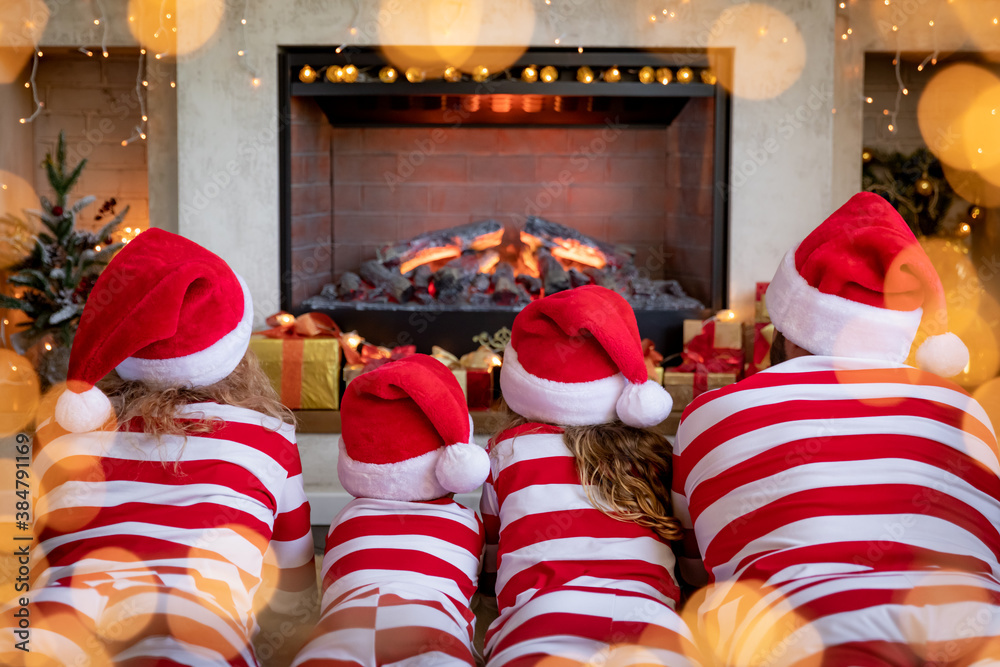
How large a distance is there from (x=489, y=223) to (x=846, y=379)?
232 centimetres

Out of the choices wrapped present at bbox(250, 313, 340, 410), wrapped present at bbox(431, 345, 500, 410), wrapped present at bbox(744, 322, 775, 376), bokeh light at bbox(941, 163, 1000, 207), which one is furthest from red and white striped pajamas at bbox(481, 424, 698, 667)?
bokeh light at bbox(941, 163, 1000, 207)

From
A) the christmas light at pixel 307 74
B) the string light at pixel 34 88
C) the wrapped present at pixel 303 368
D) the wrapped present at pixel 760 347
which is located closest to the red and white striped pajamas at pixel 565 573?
the wrapped present at pixel 303 368

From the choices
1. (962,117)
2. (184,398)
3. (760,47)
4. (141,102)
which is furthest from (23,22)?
(962,117)

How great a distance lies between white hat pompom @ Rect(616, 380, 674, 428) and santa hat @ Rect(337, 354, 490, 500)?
10.6 inches

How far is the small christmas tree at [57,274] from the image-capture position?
10.4 feet

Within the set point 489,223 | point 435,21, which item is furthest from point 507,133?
point 435,21

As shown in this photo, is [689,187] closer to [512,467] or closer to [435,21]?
[435,21]

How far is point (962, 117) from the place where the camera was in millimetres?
3824

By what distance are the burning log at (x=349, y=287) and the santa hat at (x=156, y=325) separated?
70.3 inches

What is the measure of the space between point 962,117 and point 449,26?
2.41 metres

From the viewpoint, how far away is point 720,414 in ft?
4.39

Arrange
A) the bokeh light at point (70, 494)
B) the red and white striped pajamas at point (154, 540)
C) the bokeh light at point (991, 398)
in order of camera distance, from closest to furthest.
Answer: the red and white striped pajamas at point (154, 540) → the bokeh light at point (70, 494) → the bokeh light at point (991, 398)

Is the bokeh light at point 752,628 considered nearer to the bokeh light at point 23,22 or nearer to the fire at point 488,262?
the fire at point 488,262

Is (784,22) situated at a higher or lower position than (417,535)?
higher
